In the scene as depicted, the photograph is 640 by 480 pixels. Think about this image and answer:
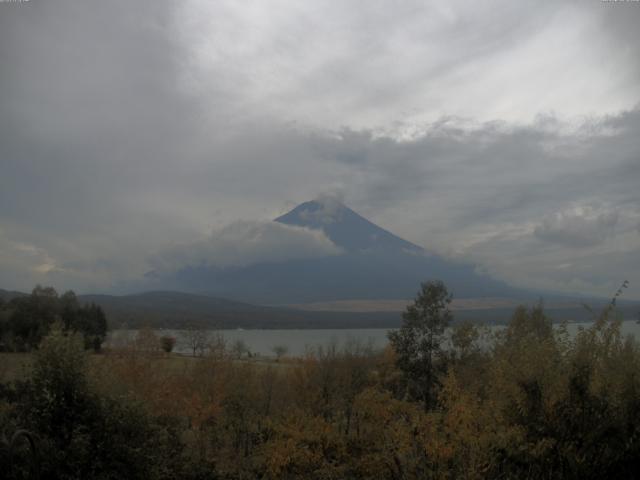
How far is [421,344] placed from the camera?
29.8 m

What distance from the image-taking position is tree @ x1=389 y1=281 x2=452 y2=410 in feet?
97.3

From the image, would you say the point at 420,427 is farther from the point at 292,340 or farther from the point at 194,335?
the point at 292,340

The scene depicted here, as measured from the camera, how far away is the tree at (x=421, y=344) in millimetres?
29672

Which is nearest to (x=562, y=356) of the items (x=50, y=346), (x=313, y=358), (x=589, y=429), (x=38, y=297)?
(x=589, y=429)

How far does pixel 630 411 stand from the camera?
1030cm

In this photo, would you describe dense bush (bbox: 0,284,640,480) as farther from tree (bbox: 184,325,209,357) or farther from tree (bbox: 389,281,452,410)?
tree (bbox: 184,325,209,357)

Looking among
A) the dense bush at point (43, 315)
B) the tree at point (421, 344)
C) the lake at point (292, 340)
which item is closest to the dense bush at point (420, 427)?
the lake at point (292, 340)

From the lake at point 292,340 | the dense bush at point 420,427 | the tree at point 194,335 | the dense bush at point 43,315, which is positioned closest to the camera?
the dense bush at point 420,427

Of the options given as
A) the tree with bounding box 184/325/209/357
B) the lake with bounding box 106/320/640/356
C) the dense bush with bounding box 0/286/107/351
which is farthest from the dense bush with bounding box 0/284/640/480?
the tree with bounding box 184/325/209/357

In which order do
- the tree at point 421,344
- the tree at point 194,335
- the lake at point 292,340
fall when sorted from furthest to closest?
the tree at point 194,335, the lake at point 292,340, the tree at point 421,344

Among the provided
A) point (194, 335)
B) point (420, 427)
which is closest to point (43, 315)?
point (194, 335)

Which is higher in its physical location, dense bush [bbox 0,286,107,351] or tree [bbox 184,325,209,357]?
dense bush [bbox 0,286,107,351]

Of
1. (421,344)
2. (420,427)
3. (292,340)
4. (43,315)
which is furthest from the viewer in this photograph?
(292,340)

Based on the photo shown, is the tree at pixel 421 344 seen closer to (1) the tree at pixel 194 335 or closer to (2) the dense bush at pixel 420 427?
(2) the dense bush at pixel 420 427
